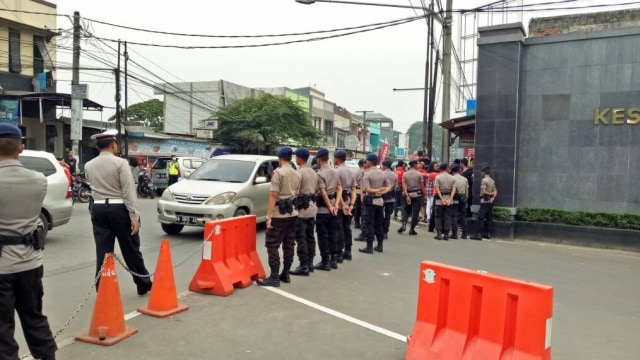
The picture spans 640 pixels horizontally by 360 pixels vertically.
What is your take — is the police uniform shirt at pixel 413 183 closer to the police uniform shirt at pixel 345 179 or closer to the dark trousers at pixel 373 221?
the dark trousers at pixel 373 221

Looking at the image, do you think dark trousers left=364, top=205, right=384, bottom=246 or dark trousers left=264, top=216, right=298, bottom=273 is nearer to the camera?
dark trousers left=264, top=216, right=298, bottom=273

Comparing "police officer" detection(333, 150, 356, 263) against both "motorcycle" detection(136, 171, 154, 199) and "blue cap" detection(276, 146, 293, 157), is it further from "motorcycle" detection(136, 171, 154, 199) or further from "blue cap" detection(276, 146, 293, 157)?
"motorcycle" detection(136, 171, 154, 199)

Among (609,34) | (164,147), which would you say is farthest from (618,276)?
(164,147)

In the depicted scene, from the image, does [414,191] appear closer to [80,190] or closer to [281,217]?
[281,217]

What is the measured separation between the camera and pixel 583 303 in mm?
6516

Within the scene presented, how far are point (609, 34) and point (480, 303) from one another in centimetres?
981

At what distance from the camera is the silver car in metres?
9.72

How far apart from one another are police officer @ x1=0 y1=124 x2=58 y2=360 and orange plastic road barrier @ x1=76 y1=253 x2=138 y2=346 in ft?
2.81

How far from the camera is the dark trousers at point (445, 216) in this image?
38.3ft

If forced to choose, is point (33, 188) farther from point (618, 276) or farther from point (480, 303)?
point (618, 276)

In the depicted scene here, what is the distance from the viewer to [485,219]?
40.0 ft

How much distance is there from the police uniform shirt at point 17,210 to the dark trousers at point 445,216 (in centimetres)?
948

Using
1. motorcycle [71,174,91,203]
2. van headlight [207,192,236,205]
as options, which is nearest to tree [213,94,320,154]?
motorcycle [71,174,91,203]

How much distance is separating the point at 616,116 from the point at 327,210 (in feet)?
24.1
